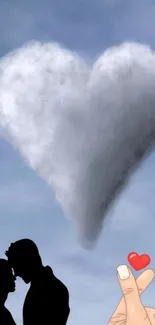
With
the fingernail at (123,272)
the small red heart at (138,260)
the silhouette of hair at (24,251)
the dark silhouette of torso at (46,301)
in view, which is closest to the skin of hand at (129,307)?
the fingernail at (123,272)

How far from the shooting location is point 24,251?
34.0 feet

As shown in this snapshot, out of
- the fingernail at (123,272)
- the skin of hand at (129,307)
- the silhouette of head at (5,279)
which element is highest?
the fingernail at (123,272)

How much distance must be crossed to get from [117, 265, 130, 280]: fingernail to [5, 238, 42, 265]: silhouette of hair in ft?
35.1

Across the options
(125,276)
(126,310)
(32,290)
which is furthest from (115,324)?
(32,290)

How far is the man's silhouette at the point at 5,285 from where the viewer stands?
10.2 metres

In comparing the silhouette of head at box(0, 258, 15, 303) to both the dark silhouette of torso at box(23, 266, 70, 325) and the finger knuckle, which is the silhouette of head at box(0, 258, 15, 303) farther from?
the finger knuckle

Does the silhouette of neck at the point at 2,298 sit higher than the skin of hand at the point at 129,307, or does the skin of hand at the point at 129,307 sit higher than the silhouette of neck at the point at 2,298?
the skin of hand at the point at 129,307

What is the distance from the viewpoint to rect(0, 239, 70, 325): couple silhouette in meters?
10.0

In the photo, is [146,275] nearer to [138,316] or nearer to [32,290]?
[138,316]

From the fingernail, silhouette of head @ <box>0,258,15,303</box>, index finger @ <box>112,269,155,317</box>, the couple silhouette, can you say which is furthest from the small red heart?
silhouette of head @ <box>0,258,15,303</box>

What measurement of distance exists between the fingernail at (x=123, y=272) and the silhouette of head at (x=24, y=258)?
10.5 m

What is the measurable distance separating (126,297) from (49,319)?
1113 cm

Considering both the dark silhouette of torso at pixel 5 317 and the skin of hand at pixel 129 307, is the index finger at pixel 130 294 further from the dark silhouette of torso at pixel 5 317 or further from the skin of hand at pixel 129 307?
the dark silhouette of torso at pixel 5 317

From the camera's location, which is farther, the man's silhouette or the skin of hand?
the skin of hand
